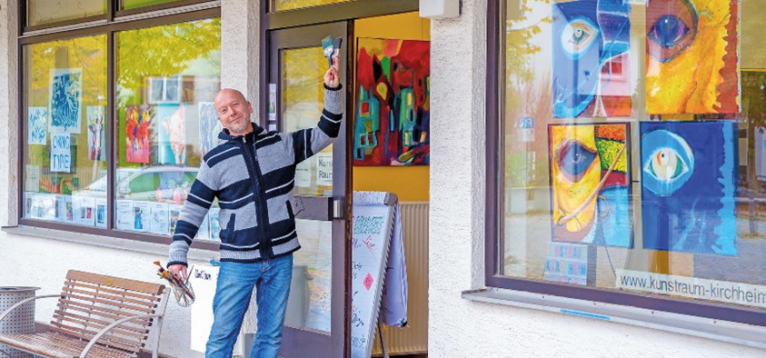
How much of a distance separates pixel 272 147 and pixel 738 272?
2502 millimetres

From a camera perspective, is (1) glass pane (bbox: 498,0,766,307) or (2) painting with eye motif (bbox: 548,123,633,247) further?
(2) painting with eye motif (bbox: 548,123,633,247)

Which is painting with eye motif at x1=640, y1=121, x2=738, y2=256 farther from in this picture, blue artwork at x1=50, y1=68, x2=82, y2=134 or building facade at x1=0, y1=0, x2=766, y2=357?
blue artwork at x1=50, y1=68, x2=82, y2=134

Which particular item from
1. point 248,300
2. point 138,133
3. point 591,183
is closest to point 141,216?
point 138,133

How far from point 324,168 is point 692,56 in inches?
103

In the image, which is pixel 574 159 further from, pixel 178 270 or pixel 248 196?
pixel 178 270

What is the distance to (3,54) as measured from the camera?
1028 centimetres

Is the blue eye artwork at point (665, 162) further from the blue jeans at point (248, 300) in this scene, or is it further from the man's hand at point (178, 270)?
the man's hand at point (178, 270)

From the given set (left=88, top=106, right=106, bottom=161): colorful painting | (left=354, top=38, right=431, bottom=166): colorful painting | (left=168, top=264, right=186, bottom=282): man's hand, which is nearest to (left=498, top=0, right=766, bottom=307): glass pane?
(left=168, top=264, right=186, bottom=282): man's hand

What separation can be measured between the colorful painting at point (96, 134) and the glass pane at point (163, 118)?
31 centimetres

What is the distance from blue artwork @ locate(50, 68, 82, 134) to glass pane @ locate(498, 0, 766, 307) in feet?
16.3

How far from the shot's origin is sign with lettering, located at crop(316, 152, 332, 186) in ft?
22.9

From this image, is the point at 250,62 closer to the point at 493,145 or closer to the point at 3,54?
the point at 493,145

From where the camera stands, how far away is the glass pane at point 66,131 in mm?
9430

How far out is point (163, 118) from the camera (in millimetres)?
8656
